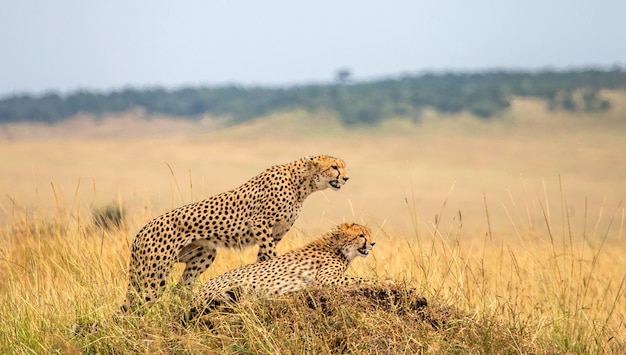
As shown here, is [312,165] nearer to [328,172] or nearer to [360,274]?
[328,172]

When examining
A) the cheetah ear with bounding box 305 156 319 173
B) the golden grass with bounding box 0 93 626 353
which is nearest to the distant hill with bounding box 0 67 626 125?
the golden grass with bounding box 0 93 626 353

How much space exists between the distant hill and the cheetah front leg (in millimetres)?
40423

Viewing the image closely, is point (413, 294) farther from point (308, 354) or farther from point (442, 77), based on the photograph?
point (442, 77)

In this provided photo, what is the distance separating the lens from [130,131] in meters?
58.4

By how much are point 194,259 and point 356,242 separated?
0.89 m

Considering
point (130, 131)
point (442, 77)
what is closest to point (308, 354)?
point (130, 131)

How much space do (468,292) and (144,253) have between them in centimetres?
178

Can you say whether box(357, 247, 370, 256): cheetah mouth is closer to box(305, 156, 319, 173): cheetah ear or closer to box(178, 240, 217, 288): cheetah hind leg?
box(305, 156, 319, 173): cheetah ear

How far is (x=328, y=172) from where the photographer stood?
218 inches

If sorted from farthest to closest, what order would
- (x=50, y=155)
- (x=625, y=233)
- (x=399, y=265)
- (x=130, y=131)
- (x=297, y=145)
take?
(x=130, y=131) → (x=297, y=145) → (x=50, y=155) → (x=625, y=233) → (x=399, y=265)

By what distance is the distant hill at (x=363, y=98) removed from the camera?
46500 mm

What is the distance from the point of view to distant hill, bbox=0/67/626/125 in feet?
153

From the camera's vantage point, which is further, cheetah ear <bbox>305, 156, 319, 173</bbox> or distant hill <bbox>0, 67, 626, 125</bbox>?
distant hill <bbox>0, 67, 626, 125</bbox>

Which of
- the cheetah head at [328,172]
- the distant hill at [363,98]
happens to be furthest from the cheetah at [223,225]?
the distant hill at [363,98]
